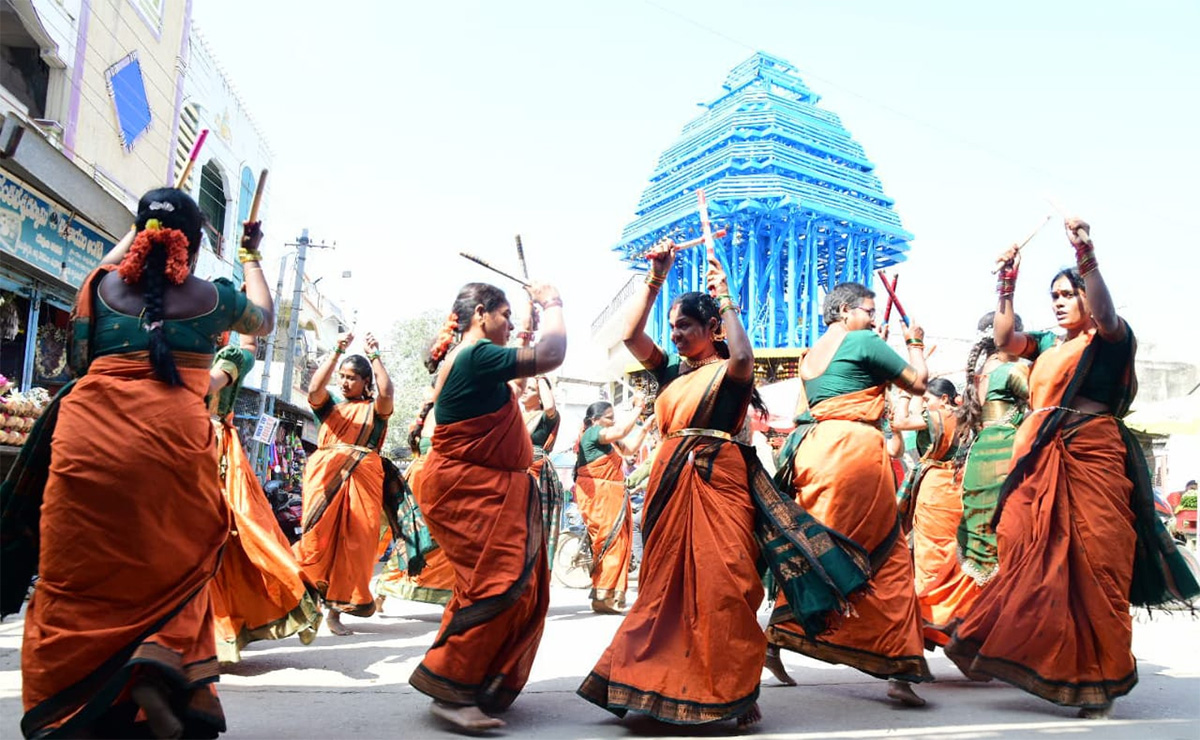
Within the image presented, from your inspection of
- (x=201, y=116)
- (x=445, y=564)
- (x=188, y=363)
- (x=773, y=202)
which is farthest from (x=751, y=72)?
(x=188, y=363)

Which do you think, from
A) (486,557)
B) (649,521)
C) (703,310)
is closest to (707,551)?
(649,521)

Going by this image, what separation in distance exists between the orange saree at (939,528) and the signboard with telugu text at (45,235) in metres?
9.17

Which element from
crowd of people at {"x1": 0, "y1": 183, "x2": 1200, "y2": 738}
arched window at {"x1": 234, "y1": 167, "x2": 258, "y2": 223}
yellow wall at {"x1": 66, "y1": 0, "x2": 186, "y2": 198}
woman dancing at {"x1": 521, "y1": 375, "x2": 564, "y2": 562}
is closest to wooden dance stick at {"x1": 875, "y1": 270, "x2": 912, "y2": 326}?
crowd of people at {"x1": 0, "y1": 183, "x2": 1200, "y2": 738}

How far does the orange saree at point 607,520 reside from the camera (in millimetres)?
8203

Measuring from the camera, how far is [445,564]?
7.15 meters

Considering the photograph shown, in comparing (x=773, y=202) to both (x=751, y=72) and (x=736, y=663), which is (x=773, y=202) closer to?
(x=751, y=72)

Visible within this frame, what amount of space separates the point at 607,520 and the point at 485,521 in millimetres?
4970

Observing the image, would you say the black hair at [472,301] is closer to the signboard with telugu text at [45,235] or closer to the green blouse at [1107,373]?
the green blouse at [1107,373]

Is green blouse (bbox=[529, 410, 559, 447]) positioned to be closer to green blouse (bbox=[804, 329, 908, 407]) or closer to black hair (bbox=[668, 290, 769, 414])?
green blouse (bbox=[804, 329, 908, 407])

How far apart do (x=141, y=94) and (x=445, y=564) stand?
435 inches

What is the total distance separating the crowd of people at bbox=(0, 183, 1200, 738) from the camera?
3.04 m

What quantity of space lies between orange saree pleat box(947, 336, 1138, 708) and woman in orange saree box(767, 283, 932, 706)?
0.37m

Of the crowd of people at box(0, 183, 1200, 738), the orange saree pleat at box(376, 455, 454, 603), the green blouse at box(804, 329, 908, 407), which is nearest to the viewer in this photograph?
the crowd of people at box(0, 183, 1200, 738)

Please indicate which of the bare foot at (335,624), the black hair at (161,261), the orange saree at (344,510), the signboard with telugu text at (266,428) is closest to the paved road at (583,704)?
the bare foot at (335,624)
